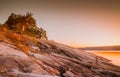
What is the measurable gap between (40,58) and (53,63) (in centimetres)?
40

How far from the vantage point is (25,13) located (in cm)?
601

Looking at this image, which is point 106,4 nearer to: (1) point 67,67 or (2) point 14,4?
(1) point 67,67

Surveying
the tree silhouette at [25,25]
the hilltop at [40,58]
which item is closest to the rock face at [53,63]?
the hilltop at [40,58]

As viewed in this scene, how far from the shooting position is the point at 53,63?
5.08 meters

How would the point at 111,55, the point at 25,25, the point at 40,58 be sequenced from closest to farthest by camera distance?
the point at 111,55 < the point at 40,58 < the point at 25,25

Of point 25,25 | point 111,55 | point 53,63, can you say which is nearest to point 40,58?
point 53,63

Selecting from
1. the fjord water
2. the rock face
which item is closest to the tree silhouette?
the rock face

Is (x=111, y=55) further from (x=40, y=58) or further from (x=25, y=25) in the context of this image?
(x=25, y=25)

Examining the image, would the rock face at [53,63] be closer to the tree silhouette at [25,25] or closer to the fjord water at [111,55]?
the fjord water at [111,55]

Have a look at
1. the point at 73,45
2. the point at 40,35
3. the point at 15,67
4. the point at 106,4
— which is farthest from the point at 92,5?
the point at 15,67

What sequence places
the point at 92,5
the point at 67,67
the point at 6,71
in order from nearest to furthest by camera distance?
the point at 6,71 → the point at 67,67 → the point at 92,5

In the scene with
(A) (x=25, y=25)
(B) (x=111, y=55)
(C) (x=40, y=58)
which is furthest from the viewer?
(A) (x=25, y=25)

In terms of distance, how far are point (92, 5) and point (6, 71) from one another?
322cm

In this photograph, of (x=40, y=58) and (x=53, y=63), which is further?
(x=40, y=58)
